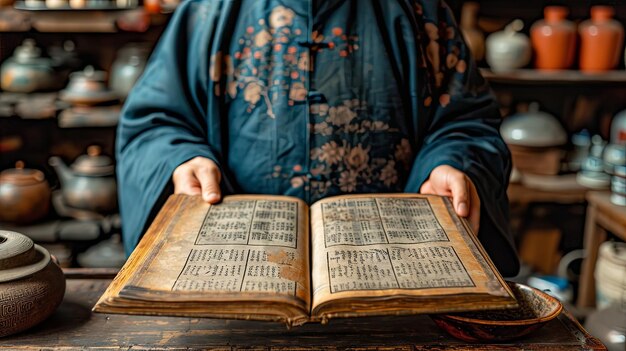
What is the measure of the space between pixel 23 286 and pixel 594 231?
221 cm

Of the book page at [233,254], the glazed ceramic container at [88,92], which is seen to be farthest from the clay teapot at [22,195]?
the book page at [233,254]

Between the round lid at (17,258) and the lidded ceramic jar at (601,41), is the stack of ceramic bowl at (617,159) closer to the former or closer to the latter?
the lidded ceramic jar at (601,41)

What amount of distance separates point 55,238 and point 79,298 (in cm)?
187

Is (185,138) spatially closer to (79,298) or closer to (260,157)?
(260,157)

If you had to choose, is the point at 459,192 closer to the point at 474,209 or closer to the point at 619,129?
the point at 474,209

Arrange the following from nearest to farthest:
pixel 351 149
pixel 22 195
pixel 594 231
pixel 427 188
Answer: pixel 427 188 < pixel 351 149 < pixel 594 231 < pixel 22 195

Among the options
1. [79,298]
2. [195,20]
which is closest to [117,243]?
[195,20]

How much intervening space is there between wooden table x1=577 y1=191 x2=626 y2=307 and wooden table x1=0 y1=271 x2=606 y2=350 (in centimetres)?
172

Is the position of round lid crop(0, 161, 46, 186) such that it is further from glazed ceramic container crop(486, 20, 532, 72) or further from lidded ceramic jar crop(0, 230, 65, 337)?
lidded ceramic jar crop(0, 230, 65, 337)

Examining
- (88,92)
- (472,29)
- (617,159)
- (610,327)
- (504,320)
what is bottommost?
(610,327)

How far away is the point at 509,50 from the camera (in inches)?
112

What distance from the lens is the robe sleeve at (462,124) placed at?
129 centimetres

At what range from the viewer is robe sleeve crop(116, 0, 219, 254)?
1.32m

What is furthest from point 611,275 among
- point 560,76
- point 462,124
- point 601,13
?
point 462,124
